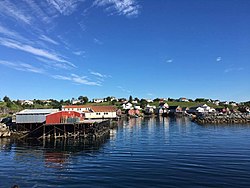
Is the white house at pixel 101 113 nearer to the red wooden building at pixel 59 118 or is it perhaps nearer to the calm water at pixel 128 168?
the red wooden building at pixel 59 118

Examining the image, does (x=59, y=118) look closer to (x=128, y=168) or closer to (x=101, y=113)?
(x=128, y=168)

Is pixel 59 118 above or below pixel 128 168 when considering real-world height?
above

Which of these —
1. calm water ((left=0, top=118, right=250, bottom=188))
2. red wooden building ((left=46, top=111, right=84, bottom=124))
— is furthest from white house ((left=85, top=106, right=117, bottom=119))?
calm water ((left=0, top=118, right=250, bottom=188))

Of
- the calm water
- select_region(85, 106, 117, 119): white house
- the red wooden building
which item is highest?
select_region(85, 106, 117, 119): white house

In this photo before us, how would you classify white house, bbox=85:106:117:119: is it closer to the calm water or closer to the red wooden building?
the red wooden building

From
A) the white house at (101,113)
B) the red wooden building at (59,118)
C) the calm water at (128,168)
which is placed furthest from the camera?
the white house at (101,113)

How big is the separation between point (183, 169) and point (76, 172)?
1072 centimetres

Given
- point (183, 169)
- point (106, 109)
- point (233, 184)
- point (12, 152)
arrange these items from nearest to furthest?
1. point (233, 184)
2. point (183, 169)
3. point (12, 152)
4. point (106, 109)

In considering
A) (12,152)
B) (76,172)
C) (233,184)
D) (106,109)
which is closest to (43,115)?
(12,152)

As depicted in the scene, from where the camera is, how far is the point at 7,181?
23.1 m

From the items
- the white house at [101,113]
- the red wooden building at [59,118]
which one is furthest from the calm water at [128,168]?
the white house at [101,113]

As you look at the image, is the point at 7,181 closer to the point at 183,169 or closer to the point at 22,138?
the point at 183,169

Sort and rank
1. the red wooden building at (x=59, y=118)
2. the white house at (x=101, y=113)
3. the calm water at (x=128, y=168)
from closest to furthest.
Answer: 1. the calm water at (x=128, y=168)
2. the red wooden building at (x=59, y=118)
3. the white house at (x=101, y=113)

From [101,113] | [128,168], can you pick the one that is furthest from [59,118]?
[101,113]
